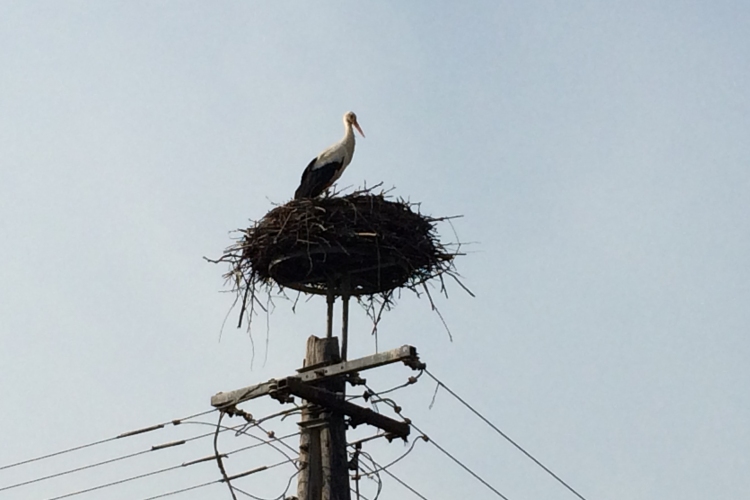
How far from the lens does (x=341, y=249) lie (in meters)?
8.15

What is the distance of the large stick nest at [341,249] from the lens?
8297 millimetres

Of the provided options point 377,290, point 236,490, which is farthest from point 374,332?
point 236,490

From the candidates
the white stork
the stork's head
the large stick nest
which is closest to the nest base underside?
the large stick nest

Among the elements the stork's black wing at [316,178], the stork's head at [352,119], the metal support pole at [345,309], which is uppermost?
the stork's head at [352,119]

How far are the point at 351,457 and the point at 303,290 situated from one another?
1585 mm

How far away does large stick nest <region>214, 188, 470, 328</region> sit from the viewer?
27.2ft

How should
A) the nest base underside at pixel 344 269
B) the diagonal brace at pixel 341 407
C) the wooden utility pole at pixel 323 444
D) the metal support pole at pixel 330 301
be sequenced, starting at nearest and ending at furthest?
1. the diagonal brace at pixel 341 407
2. the wooden utility pole at pixel 323 444
3. the metal support pole at pixel 330 301
4. the nest base underside at pixel 344 269

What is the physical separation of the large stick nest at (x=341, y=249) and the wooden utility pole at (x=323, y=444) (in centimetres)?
78

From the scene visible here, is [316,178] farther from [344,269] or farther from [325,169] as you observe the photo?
[344,269]

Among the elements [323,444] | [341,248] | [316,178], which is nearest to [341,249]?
[341,248]

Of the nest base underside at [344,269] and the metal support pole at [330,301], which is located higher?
the nest base underside at [344,269]

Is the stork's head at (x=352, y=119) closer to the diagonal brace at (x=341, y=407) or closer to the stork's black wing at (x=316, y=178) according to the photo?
the stork's black wing at (x=316, y=178)

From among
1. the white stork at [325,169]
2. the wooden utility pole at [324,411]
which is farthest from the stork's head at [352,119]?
the wooden utility pole at [324,411]

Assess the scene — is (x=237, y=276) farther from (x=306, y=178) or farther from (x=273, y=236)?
(x=306, y=178)
